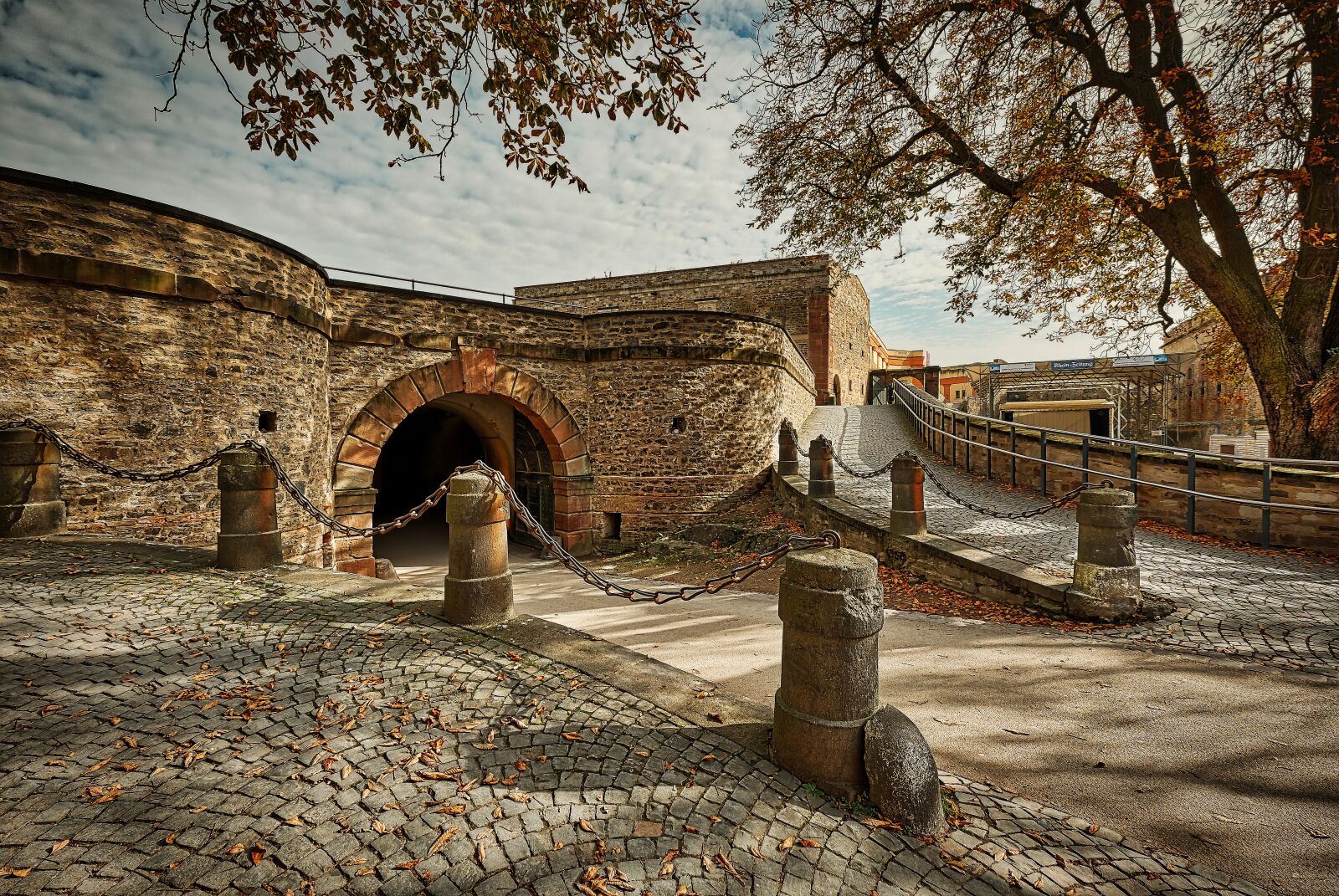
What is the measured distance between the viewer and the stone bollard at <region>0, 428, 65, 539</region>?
208 inches

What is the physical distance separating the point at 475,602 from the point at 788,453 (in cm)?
850

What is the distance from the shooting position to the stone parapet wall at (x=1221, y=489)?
5828mm

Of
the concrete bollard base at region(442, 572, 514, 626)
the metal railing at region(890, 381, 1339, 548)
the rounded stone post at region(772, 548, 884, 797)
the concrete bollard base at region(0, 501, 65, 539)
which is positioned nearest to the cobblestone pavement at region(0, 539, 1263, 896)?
the rounded stone post at region(772, 548, 884, 797)

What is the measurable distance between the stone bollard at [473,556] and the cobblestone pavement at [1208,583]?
4.50 metres

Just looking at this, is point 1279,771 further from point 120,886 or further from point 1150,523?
point 1150,523

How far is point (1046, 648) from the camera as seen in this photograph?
4055 mm

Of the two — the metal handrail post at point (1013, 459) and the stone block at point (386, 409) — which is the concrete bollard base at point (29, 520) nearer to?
the stone block at point (386, 409)

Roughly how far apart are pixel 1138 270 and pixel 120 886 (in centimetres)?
1372

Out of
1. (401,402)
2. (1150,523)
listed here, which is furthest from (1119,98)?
(401,402)

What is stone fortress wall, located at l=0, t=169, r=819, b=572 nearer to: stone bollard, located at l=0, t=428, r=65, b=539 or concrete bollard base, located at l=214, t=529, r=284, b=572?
stone bollard, located at l=0, t=428, r=65, b=539

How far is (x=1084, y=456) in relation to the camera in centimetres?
770

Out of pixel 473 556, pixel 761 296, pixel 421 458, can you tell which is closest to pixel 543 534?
pixel 473 556

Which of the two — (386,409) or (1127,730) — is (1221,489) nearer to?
(1127,730)

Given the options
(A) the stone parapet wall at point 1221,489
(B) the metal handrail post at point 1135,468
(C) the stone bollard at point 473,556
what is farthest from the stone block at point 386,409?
(B) the metal handrail post at point 1135,468
